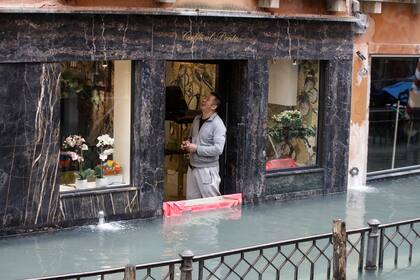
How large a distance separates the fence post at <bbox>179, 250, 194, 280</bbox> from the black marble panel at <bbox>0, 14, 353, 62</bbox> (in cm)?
379

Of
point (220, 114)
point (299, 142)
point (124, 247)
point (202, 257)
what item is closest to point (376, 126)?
point (299, 142)

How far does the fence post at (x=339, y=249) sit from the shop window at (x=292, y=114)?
14.4 ft

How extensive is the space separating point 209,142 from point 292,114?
1.89m

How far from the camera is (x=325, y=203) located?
13.0 metres

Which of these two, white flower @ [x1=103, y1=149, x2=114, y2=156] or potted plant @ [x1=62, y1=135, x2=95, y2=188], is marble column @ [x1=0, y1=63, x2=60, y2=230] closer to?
potted plant @ [x1=62, y1=135, x2=95, y2=188]

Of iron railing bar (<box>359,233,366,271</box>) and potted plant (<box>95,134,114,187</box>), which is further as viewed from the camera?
potted plant (<box>95,134,114,187</box>)

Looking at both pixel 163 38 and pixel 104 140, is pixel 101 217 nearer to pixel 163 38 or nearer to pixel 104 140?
pixel 104 140

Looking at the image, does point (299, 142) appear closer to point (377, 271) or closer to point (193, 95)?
point (193, 95)

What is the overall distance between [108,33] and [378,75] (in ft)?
18.1

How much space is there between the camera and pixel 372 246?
30.1 ft

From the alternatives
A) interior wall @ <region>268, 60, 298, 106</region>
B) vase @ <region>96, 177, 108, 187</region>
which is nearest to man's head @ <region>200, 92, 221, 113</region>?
interior wall @ <region>268, 60, 298, 106</region>

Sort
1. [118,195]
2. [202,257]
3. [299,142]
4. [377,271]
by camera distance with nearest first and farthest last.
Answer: [202,257] < [377,271] < [118,195] < [299,142]

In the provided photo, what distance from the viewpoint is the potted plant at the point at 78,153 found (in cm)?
1098

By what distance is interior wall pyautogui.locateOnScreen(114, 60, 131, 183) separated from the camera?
11.3 metres
